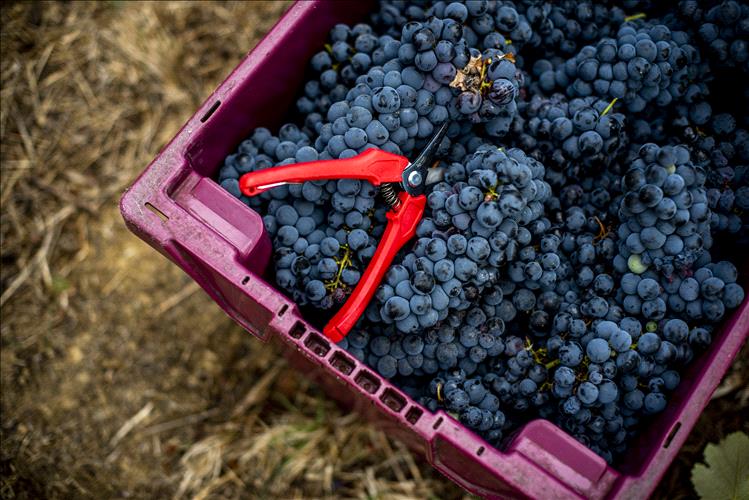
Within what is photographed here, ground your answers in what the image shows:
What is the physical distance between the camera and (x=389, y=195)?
4.08 feet

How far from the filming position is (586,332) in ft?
4.19

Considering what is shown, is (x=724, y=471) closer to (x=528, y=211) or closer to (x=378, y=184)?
(x=528, y=211)

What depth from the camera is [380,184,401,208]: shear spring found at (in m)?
1.24

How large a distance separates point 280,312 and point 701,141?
0.94 m

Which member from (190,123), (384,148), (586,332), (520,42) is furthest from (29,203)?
(586,332)


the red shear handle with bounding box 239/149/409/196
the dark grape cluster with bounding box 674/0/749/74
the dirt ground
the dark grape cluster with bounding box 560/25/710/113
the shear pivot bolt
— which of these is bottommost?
the dirt ground

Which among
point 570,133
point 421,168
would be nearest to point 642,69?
point 570,133

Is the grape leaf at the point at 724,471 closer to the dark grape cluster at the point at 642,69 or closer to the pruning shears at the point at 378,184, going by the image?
the dark grape cluster at the point at 642,69

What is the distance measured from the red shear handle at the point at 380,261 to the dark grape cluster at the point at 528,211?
25mm

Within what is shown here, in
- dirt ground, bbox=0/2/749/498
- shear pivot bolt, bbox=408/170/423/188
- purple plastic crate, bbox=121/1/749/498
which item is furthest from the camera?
dirt ground, bbox=0/2/749/498

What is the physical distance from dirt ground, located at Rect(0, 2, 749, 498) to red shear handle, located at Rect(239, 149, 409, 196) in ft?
2.58

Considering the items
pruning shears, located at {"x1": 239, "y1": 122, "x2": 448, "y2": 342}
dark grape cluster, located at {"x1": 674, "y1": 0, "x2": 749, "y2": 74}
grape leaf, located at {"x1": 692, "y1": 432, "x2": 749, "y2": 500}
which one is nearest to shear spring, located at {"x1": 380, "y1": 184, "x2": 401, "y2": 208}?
pruning shears, located at {"x1": 239, "y1": 122, "x2": 448, "y2": 342}

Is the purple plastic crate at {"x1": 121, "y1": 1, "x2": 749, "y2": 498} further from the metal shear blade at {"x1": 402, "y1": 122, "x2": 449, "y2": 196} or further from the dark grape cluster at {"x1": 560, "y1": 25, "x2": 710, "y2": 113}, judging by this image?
the dark grape cluster at {"x1": 560, "y1": 25, "x2": 710, "y2": 113}

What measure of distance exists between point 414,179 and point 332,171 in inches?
6.5
